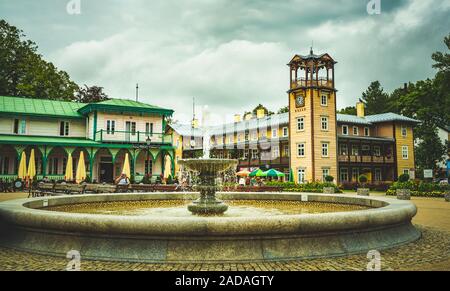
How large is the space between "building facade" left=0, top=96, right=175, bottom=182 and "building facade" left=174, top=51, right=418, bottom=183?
223 inches

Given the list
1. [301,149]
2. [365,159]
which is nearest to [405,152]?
[365,159]

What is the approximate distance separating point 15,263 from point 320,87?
4101 centimetres

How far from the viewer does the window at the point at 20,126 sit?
32750 millimetres

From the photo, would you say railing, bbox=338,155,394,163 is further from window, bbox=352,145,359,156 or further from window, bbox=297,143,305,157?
window, bbox=297,143,305,157

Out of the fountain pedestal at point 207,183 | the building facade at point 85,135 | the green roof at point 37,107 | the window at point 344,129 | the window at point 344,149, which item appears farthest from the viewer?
the window at point 344,129

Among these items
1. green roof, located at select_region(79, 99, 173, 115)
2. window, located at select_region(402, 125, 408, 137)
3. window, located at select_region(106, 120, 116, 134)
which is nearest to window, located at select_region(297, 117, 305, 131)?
green roof, located at select_region(79, 99, 173, 115)

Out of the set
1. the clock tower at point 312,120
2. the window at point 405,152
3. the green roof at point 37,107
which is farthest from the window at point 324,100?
the green roof at point 37,107

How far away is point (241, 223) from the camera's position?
5574mm

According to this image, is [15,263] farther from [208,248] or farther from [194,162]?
[194,162]

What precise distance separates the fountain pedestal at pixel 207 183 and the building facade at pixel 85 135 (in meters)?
21.7

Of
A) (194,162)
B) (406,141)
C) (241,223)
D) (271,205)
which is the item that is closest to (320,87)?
(406,141)

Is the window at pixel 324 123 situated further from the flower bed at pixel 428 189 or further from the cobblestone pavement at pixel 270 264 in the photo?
the cobblestone pavement at pixel 270 264

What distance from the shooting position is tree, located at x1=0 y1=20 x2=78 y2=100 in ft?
148
